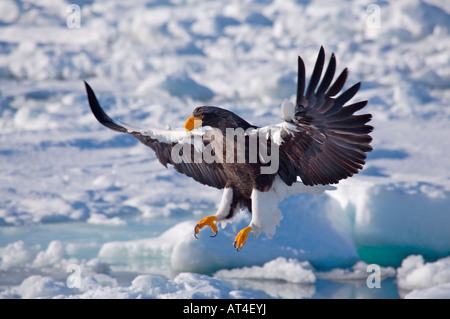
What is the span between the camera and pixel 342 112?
10.3ft

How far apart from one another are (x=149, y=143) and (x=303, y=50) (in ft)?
36.4

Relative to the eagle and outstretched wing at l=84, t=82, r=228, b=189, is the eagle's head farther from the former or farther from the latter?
outstretched wing at l=84, t=82, r=228, b=189

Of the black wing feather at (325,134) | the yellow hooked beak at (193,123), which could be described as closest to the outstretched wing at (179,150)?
the yellow hooked beak at (193,123)

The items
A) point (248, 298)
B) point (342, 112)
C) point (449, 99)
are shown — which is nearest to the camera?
point (342, 112)

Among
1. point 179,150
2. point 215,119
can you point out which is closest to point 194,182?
point 179,150

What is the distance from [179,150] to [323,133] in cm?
113

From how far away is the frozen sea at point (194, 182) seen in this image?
5078mm

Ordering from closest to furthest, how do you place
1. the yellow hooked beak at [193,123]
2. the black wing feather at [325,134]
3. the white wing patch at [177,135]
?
the black wing feather at [325,134] → the yellow hooked beak at [193,123] → the white wing patch at [177,135]

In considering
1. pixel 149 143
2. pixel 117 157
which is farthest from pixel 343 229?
pixel 117 157

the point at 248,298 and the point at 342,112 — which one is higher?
the point at 342,112

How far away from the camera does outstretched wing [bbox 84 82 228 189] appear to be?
12.8ft

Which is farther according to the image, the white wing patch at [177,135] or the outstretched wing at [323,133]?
the white wing patch at [177,135]

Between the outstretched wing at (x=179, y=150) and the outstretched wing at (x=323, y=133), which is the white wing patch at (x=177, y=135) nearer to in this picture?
the outstretched wing at (x=179, y=150)

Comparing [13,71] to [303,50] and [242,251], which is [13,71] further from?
[242,251]
